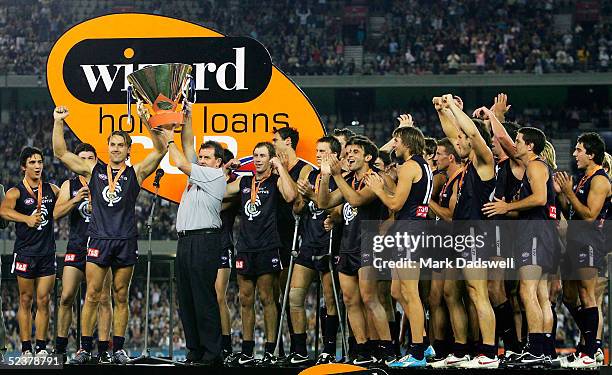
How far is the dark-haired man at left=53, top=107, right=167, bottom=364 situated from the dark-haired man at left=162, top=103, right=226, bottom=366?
40 cm

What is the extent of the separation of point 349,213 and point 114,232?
1.89 m

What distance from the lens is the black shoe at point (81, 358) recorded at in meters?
8.56

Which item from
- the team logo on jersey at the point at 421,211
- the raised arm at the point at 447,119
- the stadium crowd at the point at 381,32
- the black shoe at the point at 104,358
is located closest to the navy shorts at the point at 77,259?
the black shoe at the point at 104,358

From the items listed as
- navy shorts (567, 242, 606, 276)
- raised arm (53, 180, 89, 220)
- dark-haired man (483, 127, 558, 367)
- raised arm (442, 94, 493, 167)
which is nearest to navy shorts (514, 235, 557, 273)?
dark-haired man (483, 127, 558, 367)

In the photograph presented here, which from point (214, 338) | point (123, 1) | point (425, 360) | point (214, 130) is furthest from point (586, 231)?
point (123, 1)

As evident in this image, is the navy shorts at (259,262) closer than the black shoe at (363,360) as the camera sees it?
No

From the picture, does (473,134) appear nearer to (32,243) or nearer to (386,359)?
(386,359)

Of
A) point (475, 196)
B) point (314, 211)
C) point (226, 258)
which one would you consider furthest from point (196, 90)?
point (475, 196)

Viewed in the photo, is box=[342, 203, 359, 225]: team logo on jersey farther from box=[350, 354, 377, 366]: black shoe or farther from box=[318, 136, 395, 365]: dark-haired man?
box=[350, 354, 377, 366]: black shoe

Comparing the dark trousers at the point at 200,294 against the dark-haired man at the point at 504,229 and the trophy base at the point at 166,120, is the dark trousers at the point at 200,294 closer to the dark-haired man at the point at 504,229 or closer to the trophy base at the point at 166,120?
the trophy base at the point at 166,120

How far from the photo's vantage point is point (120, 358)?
8.61m

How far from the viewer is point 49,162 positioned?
2575 centimetres

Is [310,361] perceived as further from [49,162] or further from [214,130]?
[49,162]

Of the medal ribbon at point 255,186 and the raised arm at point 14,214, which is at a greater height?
the medal ribbon at point 255,186
